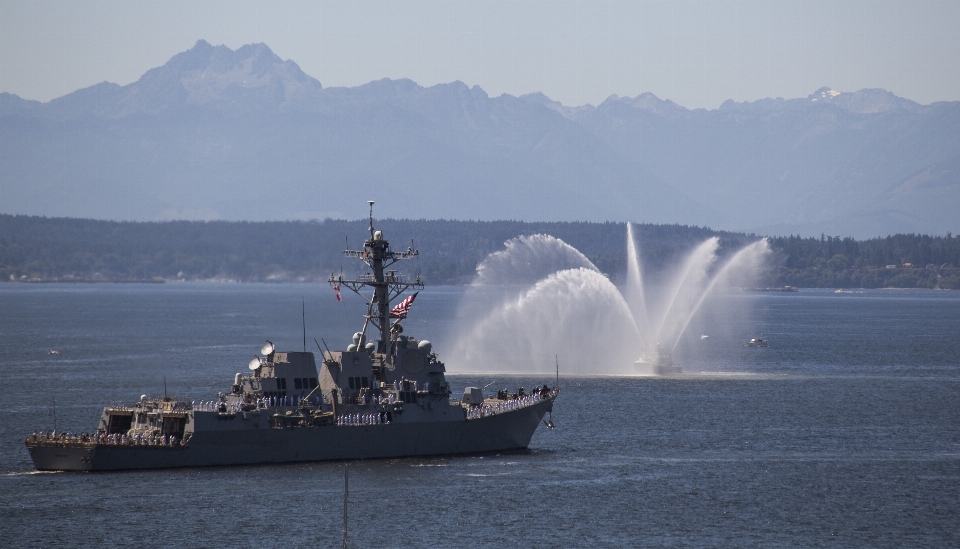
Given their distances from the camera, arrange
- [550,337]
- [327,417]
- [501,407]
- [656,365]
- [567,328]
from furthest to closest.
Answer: [567,328] < [550,337] < [656,365] < [501,407] < [327,417]

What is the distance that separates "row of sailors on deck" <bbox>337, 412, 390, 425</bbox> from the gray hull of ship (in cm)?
23

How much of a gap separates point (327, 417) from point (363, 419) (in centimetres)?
201

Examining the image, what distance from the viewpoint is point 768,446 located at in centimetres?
6906

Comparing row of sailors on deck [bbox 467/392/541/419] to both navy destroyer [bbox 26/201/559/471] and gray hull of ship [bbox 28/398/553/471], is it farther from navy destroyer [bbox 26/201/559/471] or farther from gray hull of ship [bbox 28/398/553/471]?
gray hull of ship [bbox 28/398/553/471]

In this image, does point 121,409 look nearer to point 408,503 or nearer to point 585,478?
point 408,503

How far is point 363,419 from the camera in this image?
6212cm

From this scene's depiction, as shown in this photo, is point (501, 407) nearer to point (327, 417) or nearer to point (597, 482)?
point (597, 482)

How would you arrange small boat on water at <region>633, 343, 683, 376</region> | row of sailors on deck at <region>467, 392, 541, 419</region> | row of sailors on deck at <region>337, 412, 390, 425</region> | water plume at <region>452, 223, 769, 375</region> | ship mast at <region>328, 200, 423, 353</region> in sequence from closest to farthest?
1. row of sailors on deck at <region>337, 412, 390, 425</region>
2. row of sailors on deck at <region>467, 392, 541, 419</region>
3. ship mast at <region>328, 200, 423, 353</region>
4. small boat on water at <region>633, 343, 683, 376</region>
5. water plume at <region>452, 223, 769, 375</region>

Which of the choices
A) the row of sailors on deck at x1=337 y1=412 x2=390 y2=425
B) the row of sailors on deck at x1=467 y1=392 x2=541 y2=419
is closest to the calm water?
the row of sailors on deck at x1=337 y1=412 x2=390 y2=425

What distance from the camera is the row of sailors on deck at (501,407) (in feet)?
213

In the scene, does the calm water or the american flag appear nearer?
the calm water

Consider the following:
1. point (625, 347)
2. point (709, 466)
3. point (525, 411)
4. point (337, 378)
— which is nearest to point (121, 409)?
point (337, 378)

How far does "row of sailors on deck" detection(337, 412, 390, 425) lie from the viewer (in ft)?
202

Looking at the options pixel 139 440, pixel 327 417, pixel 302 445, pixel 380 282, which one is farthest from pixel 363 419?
→ pixel 139 440
